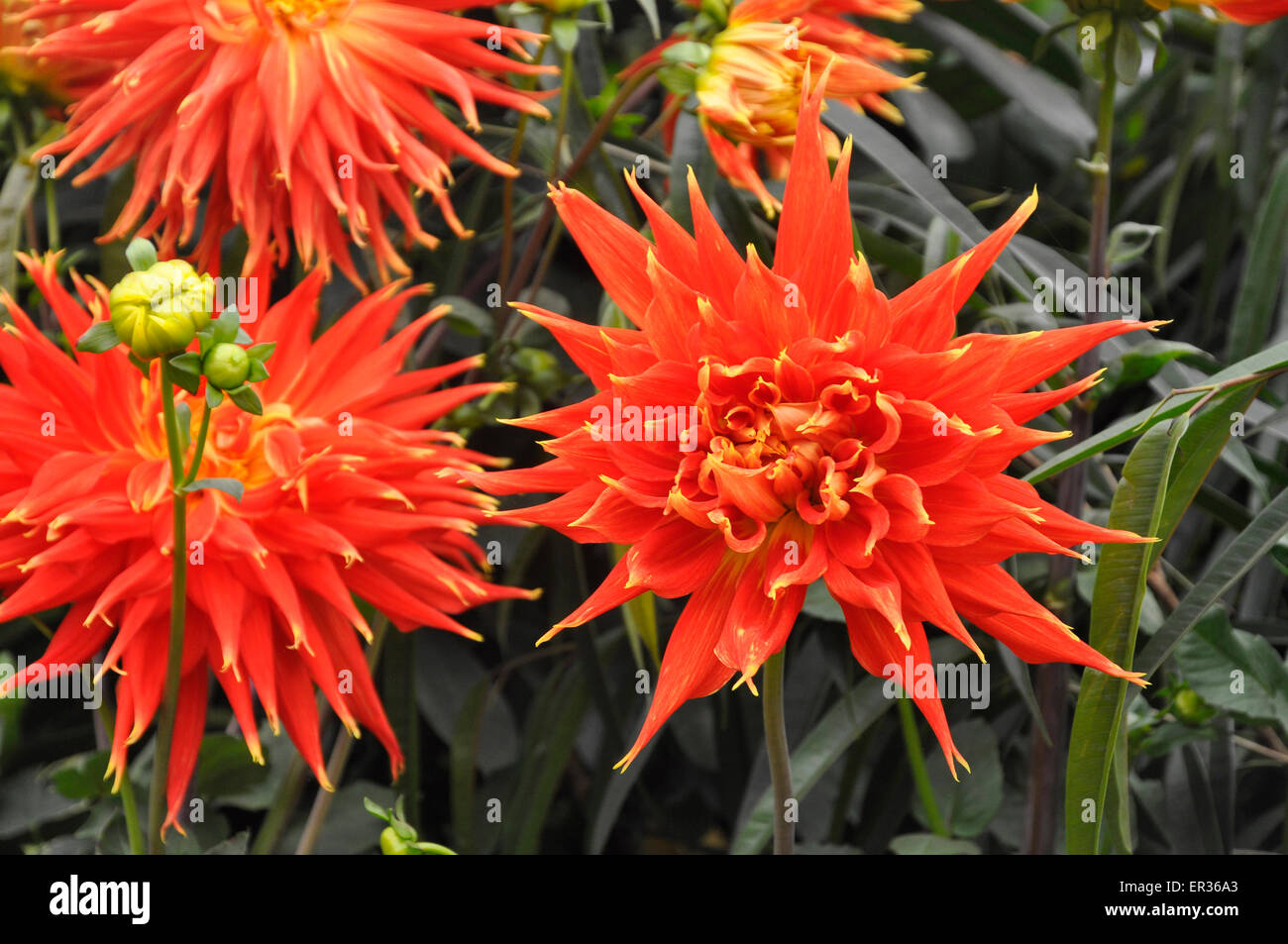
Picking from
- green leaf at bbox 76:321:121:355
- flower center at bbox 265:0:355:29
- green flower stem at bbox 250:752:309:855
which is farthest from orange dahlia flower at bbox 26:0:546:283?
green flower stem at bbox 250:752:309:855

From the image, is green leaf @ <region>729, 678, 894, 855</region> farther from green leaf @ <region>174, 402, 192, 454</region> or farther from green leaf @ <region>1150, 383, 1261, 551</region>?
green leaf @ <region>174, 402, 192, 454</region>

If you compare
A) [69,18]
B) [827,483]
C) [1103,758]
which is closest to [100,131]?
[69,18]

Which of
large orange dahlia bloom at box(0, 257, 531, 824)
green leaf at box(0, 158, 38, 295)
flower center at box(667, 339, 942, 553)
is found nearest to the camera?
flower center at box(667, 339, 942, 553)

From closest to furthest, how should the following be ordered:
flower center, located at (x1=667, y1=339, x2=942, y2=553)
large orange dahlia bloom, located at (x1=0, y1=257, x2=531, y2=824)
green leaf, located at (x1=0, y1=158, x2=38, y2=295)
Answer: flower center, located at (x1=667, y1=339, x2=942, y2=553), large orange dahlia bloom, located at (x1=0, y1=257, x2=531, y2=824), green leaf, located at (x1=0, y1=158, x2=38, y2=295)

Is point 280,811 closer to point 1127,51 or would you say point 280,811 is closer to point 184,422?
point 184,422

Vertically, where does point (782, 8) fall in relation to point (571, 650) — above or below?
above

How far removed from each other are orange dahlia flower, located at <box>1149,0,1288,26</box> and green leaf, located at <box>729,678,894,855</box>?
0.28 metres

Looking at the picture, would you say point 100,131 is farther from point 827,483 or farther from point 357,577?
point 827,483

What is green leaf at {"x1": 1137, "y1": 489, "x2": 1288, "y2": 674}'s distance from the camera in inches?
14.6

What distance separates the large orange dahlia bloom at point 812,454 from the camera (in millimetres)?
296

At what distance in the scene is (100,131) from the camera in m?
0.42

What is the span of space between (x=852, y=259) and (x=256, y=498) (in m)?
0.23

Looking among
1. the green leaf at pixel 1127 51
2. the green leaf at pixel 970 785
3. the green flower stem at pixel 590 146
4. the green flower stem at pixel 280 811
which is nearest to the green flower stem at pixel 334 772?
the green flower stem at pixel 280 811

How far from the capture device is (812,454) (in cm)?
30
